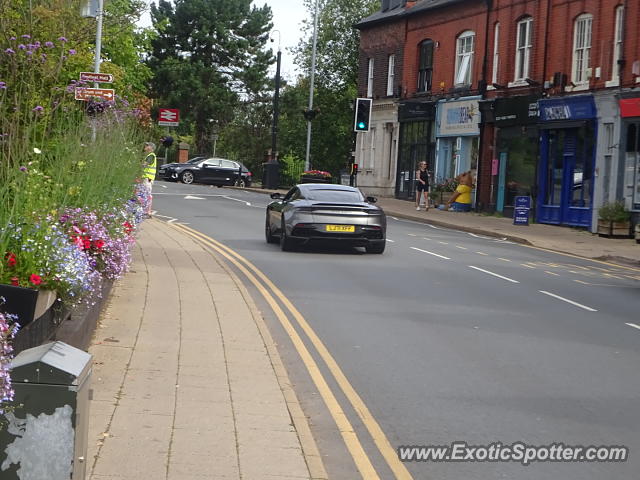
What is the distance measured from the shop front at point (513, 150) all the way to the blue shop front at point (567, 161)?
2.31 feet

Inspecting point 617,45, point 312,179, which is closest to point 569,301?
point 617,45

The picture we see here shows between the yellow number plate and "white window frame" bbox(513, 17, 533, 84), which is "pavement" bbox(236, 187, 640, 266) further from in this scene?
the yellow number plate

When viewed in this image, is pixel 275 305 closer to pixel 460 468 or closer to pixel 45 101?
pixel 45 101

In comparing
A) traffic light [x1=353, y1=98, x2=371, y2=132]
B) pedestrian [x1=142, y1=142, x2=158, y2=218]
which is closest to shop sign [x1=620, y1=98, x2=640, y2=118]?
traffic light [x1=353, y1=98, x2=371, y2=132]

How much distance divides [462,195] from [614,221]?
1098 cm

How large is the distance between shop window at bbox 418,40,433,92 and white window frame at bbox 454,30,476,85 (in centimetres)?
282

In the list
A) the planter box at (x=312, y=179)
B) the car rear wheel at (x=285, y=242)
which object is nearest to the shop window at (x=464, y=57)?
the planter box at (x=312, y=179)

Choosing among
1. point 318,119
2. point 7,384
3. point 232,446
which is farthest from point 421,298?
point 318,119

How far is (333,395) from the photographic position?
8523 millimetres

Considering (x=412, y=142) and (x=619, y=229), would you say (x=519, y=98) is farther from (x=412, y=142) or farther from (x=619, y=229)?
(x=412, y=142)

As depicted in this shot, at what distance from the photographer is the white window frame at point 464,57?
4394 cm

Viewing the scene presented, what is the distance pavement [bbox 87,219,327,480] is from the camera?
19.9 feet

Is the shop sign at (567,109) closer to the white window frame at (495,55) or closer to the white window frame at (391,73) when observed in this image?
the white window frame at (495,55)

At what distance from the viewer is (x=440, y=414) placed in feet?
26.2
